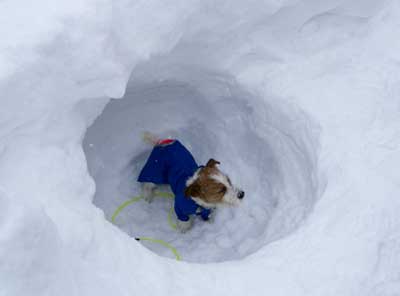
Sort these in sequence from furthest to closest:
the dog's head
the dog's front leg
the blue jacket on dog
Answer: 1. the dog's front leg
2. the blue jacket on dog
3. the dog's head

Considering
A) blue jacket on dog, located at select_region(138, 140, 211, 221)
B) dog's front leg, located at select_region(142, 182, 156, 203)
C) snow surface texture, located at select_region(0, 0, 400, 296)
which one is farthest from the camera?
dog's front leg, located at select_region(142, 182, 156, 203)

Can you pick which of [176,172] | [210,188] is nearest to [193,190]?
[210,188]

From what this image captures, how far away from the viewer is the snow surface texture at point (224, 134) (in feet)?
7.14

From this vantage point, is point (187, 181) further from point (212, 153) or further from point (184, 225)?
point (212, 153)

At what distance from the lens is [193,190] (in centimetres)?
319

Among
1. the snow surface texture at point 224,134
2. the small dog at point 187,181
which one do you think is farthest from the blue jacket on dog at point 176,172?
the snow surface texture at point 224,134

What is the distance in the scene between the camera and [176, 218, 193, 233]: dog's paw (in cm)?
358

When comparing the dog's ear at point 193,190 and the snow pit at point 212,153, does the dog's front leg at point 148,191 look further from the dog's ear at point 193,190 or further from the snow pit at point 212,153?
the dog's ear at point 193,190

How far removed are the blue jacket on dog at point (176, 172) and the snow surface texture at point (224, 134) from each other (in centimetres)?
33

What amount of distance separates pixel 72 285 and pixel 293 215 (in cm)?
164

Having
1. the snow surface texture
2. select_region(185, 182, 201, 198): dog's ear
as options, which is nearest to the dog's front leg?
the snow surface texture

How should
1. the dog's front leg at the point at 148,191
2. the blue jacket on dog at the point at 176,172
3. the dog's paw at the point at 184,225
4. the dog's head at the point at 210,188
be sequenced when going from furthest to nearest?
the dog's front leg at the point at 148,191
the dog's paw at the point at 184,225
the blue jacket on dog at the point at 176,172
the dog's head at the point at 210,188

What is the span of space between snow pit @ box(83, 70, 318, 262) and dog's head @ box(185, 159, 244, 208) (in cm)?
36

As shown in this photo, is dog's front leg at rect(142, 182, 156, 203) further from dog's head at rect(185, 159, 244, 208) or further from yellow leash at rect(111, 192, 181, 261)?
dog's head at rect(185, 159, 244, 208)
